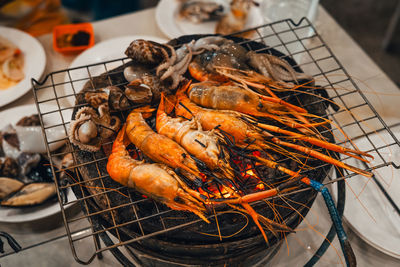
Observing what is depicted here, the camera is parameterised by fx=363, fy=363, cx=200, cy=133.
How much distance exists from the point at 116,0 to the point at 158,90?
331cm

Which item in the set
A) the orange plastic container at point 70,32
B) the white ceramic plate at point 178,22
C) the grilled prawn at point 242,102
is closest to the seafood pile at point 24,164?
the orange plastic container at point 70,32

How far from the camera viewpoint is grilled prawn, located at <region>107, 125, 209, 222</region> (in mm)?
1895

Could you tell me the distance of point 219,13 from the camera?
13.3ft

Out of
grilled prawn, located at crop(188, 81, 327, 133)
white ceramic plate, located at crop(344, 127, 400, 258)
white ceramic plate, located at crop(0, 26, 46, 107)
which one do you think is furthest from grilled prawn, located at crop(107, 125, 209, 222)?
white ceramic plate, located at crop(0, 26, 46, 107)

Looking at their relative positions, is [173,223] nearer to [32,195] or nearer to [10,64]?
[32,195]

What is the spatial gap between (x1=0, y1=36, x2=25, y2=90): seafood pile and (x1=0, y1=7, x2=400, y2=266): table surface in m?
0.20

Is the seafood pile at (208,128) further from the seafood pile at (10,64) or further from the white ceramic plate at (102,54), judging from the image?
the seafood pile at (10,64)

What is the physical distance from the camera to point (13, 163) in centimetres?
298

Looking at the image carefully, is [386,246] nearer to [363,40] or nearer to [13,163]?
[13,163]

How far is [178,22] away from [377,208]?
2782mm

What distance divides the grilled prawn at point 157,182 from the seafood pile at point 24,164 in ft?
3.31

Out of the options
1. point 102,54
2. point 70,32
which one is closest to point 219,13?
point 102,54

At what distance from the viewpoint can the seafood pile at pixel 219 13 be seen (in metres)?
3.90

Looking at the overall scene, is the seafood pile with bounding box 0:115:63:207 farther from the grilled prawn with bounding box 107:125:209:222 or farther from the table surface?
the grilled prawn with bounding box 107:125:209:222
